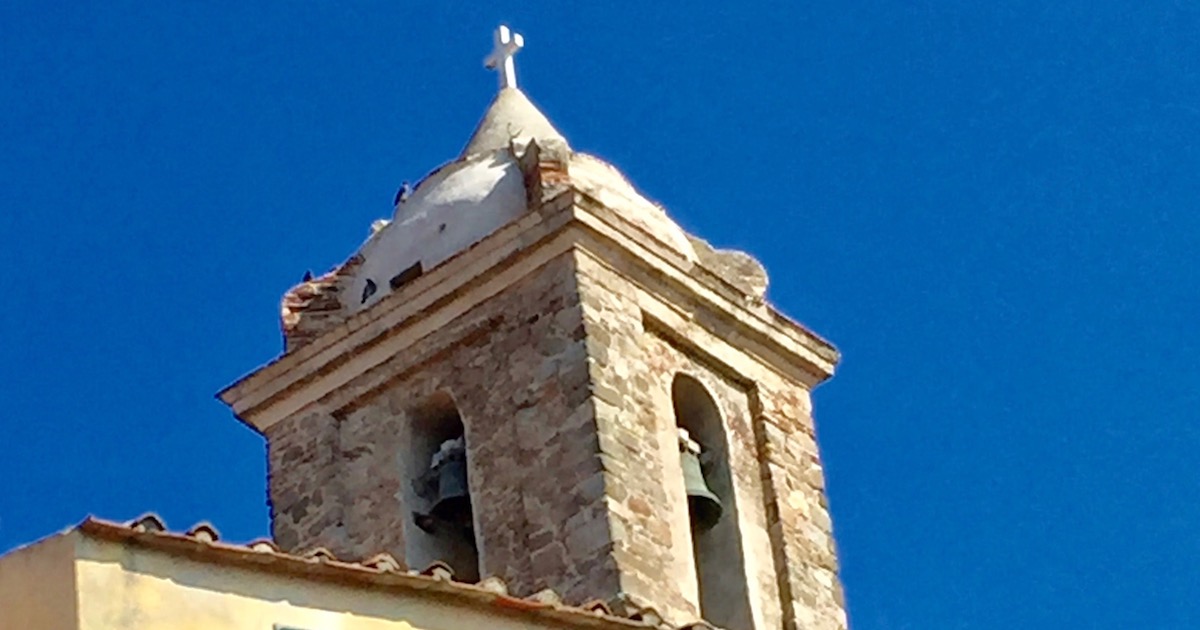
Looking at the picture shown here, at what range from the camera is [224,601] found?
33.0ft

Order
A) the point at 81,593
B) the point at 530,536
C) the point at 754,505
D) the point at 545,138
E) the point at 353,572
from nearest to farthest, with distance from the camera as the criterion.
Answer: the point at 81,593
the point at 353,572
the point at 530,536
the point at 754,505
the point at 545,138

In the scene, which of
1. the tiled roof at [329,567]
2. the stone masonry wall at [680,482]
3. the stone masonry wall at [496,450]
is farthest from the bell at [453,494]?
the tiled roof at [329,567]

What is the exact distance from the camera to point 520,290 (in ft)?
55.4

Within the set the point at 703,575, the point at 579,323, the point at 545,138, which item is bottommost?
the point at 703,575

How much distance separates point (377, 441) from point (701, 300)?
1863mm

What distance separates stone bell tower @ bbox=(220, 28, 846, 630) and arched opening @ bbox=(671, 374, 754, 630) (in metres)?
0.01

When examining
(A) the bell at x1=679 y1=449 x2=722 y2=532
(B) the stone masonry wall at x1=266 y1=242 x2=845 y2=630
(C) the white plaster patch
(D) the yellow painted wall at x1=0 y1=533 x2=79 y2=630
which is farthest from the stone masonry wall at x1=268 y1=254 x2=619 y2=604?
(D) the yellow painted wall at x1=0 y1=533 x2=79 y2=630

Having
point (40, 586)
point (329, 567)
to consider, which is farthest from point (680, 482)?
point (40, 586)

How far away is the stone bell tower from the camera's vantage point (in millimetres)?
16062

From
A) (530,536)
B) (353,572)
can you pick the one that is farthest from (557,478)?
(353,572)

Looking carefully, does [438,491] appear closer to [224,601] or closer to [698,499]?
[698,499]

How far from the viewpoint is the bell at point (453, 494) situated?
16.6 metres

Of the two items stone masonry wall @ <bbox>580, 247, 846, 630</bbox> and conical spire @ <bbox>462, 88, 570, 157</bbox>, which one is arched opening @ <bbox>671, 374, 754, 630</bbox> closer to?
stone masonry wall @ <bbox>580, 247, 846, 630</bbox>

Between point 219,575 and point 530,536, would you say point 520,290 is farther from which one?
point 219,575
